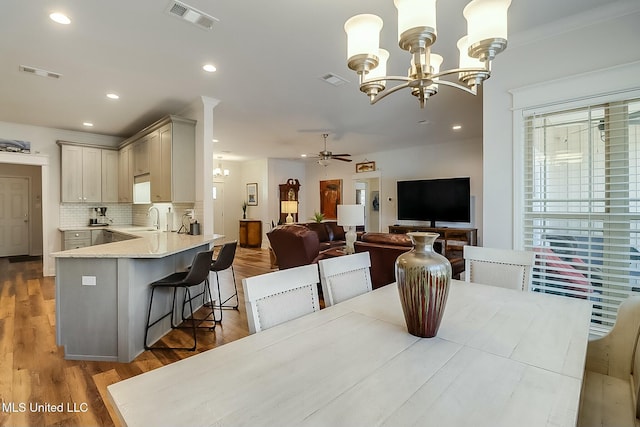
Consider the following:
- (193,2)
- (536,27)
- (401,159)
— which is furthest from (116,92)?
(401,159)

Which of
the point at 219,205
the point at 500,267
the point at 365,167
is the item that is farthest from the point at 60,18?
the point at 219,205

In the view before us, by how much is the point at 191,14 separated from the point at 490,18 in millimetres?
1975

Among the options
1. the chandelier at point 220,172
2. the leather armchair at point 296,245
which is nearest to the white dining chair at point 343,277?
the leather armchair at point 296,245

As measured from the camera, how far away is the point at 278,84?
3.53 metres

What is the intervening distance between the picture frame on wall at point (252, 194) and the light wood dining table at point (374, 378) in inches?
323

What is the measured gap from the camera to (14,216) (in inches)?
293

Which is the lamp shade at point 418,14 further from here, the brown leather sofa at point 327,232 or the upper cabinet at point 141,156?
the brown leather sofa at point 327,232

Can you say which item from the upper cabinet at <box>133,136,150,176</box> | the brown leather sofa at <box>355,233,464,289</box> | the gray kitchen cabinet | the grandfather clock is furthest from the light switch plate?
the grandfather clock

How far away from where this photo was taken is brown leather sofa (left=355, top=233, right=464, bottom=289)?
144 inches

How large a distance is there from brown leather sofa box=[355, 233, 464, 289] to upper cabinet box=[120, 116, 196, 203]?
2424mm

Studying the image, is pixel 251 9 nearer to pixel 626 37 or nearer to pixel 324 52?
pixel 324 52

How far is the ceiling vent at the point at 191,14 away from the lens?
2.13 m

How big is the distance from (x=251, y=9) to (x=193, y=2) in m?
0.39

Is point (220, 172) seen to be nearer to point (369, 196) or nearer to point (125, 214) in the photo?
point (125, 214)
